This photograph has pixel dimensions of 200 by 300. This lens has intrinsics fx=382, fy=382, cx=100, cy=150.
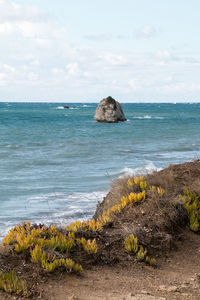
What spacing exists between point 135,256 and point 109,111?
196ft

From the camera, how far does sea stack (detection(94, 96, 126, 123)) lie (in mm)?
63156

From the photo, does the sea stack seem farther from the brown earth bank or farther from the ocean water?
the brown earth bank

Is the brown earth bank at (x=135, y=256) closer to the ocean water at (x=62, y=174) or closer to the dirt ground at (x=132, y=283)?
the dirt ground at (x=132, y=283)

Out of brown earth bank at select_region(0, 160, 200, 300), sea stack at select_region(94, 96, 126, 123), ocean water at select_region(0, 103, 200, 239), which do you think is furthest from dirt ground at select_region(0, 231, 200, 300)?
sea stack at select_region(94, 96, 126, 123)

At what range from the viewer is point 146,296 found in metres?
5.08

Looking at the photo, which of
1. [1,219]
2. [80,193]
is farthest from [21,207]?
[80,193]

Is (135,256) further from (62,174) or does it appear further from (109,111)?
(109,111)

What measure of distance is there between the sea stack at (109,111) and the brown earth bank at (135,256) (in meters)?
54.5

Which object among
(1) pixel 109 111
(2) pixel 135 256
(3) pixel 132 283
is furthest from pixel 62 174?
(1) pixel 109 111

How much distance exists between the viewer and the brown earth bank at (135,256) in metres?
5.26

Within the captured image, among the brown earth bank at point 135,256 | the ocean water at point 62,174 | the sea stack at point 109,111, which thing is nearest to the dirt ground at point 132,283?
the brown earth bank at point 135,256

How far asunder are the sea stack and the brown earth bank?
179 ft

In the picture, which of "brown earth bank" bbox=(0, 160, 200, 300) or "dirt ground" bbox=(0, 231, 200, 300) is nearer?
"dirt ground" bbox=(0, 231, 200, 300)

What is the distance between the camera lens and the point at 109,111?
65562mm
